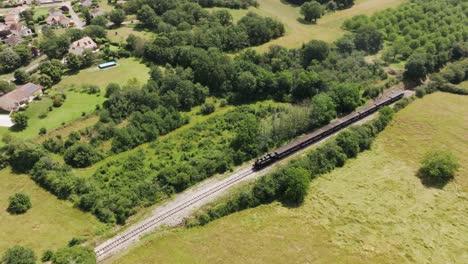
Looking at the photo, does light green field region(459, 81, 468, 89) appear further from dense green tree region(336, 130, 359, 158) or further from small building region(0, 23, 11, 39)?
small building region(0, 23, 11, 39)

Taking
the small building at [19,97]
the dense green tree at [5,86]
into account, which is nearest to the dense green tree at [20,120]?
the small building at [19,97]

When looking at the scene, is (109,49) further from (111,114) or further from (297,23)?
(297,23)

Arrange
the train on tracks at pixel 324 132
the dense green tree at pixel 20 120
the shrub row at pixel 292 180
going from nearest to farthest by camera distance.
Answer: the shrub row at pixel 292 180 → the train on tracks at pixel 324 132 → the dense green tree at pixel 20 120

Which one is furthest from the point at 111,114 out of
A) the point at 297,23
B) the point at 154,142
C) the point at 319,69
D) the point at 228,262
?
→ the point at 297,23

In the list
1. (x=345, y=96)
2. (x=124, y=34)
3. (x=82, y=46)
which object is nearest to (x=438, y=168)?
(x=345, y=96)

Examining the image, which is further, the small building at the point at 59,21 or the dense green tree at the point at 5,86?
the small building at the point at 59,21

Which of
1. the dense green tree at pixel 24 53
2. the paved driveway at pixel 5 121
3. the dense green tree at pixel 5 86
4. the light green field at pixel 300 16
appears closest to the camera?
the paved driveway at pixel 5 121

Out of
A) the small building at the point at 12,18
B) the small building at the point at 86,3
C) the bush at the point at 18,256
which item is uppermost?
the small building at the point at 86,3

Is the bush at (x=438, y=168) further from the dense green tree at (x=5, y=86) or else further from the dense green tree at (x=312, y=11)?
the dense green tree at (x=5, y=86)
